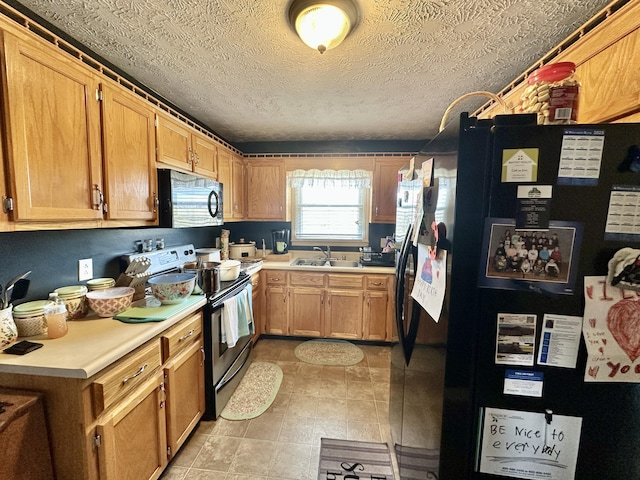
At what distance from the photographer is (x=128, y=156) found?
1.55m

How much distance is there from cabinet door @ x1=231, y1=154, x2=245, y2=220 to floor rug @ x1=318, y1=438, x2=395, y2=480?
2.41m

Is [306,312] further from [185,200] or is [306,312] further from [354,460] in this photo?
[185,200]

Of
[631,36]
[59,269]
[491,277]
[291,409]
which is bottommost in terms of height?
[291,409]

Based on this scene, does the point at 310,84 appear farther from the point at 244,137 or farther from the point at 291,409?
the point at 291,409

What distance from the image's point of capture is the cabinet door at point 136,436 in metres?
1.06

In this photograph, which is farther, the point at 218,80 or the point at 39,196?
the point at 218,80

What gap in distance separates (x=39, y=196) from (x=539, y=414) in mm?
2006

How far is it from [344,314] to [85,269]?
2325mm

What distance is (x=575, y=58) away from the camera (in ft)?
4.13

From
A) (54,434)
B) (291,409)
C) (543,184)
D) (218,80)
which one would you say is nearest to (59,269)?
(54,434)

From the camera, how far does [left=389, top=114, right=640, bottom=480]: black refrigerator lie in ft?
2.31

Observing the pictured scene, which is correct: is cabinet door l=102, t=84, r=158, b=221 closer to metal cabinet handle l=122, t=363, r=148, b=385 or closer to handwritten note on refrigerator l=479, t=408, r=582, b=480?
metal cabinet handle l=122, t=363, r=148, b=385

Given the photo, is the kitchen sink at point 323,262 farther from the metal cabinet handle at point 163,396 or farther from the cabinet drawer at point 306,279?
the metal cabinet handle at point 163,396

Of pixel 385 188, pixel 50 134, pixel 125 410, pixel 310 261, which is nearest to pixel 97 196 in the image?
pixel 50 134
